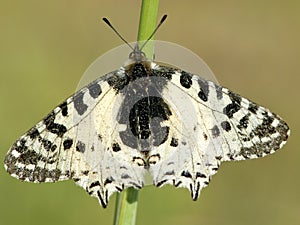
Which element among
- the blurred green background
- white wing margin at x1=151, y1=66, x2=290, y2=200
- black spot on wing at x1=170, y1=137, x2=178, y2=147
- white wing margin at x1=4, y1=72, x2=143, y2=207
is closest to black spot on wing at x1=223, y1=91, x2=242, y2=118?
white wing margin at x1=151, y1=66, x2=290, y2=200

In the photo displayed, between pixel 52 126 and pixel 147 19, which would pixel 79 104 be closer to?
pixel 52 126

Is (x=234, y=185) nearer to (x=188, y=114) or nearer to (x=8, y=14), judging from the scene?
(x=8, y=14)

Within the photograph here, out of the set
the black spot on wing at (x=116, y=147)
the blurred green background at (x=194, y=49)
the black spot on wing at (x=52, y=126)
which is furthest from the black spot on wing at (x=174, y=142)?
the blurred green background at (x=194, y=49)

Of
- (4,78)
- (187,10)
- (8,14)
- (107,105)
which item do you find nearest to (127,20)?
(187,10)

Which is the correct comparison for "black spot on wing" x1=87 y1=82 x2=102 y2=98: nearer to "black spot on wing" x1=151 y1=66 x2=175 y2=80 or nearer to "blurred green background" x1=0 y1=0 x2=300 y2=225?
"black spot on wing" x1=151 y1=66 x2=175 y2=80

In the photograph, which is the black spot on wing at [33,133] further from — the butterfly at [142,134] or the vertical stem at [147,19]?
the vertical stem at [147,19]

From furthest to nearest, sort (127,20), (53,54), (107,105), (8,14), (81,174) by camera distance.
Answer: (127,20) < (8,14) < (53,54) < (107,105) < (81,174)
